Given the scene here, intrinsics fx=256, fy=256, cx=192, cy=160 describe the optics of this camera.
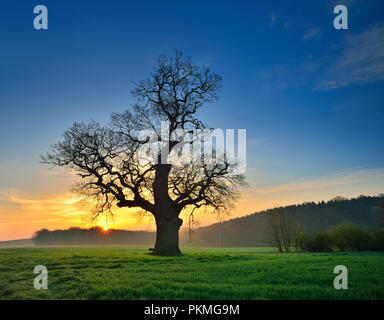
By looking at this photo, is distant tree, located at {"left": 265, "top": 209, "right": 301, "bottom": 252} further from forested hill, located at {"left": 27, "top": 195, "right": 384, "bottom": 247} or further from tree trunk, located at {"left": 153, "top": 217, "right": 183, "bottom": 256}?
forested hill, located at {"left": 27, "top": 195, "right": 384, "bottom": 247}

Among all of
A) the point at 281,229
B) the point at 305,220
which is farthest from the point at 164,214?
the point at 305,220

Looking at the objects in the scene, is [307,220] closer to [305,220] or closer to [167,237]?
[305,220]

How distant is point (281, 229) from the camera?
4319 cm

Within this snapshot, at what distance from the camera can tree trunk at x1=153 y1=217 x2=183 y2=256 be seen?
23.1 meters

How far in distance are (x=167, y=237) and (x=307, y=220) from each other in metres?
96.2

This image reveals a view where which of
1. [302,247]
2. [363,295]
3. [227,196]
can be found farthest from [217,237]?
[363,295]

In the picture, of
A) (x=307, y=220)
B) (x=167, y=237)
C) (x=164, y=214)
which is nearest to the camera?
(x=167, y=237)

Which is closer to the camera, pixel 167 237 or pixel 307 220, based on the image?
pixel 167 237

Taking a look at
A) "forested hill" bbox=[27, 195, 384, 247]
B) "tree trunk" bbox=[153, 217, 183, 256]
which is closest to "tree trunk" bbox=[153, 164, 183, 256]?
"tree trunk" bbox=[153, 217, 183, 256]

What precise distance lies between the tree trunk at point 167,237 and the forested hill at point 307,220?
2966 inches

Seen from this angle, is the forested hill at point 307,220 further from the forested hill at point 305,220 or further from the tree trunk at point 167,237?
the tree trunk at point 167,237

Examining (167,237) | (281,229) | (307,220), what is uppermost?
(167,237)

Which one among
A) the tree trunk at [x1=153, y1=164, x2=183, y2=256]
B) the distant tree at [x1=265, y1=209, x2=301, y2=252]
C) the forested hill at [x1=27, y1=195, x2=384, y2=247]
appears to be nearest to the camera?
the tree trunk at [x1=153, y1=164, x2=183, y2=256]

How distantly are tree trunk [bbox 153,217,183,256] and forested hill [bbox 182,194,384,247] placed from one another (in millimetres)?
75333
